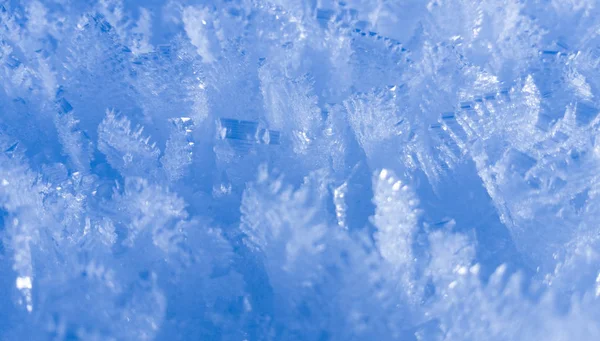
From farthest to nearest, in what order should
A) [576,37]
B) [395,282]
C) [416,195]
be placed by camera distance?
[576,37]
[416,195]
[395,282]

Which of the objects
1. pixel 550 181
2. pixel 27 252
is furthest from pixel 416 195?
pixel 27 252

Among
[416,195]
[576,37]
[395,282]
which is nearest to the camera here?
[395,282]

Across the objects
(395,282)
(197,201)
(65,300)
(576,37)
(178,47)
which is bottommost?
(395,282)

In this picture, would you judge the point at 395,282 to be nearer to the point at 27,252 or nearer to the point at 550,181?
the point at 550,181

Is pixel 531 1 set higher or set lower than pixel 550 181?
higher

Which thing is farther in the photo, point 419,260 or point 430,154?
point 430,154

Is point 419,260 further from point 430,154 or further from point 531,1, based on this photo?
point 531,1
